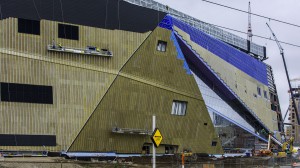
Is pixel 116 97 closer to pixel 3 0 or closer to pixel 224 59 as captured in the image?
pixel 3 0

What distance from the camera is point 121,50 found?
159 ft

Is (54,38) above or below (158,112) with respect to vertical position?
above

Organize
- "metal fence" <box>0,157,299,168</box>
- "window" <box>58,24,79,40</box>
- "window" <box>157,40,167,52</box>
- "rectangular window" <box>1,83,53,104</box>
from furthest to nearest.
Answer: "window" <box>157,40,167,52</box> → "window" <box>58,24,79,40</box> → "rectangular window" <box>1,83,53,104</box> → "metal fence" <box>0,157,299,168</box>

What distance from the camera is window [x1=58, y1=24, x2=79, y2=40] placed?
45219 mm

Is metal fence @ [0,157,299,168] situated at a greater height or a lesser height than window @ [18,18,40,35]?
lesser

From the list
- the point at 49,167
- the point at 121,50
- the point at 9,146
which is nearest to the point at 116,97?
the point at 121,50

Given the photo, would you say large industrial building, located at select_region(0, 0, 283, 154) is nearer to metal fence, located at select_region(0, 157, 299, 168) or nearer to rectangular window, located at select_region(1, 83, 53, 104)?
rectangular window, located at select_region(1, 83, 53, 104)

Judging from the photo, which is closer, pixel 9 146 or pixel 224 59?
pixel 9 146

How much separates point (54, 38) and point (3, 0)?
5885 mm

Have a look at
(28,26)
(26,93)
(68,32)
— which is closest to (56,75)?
(26,93)

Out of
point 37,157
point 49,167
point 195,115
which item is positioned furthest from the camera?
point 195,115

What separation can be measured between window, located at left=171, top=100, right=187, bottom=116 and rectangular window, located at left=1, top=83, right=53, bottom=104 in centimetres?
1543

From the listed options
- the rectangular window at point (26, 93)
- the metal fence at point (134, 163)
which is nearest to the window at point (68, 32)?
the rectangular window at point (26, 93)

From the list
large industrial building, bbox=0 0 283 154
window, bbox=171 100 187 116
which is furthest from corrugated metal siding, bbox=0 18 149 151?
window, bbox=171 100 187 116
